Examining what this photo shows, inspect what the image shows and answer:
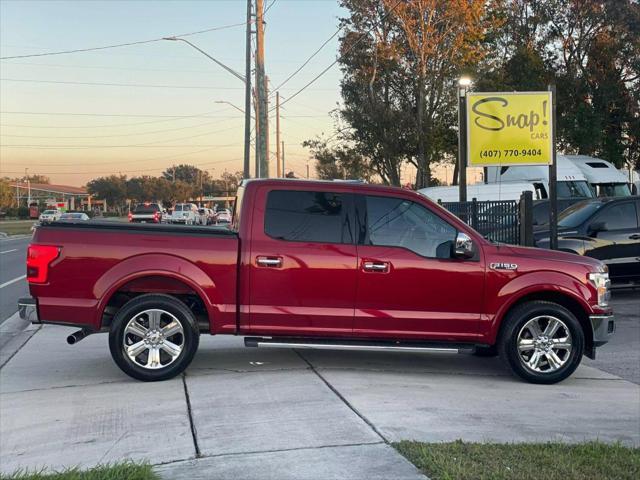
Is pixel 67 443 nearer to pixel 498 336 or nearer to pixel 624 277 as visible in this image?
pixel 498 336

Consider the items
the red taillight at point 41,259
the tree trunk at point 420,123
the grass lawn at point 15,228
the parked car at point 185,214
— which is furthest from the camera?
the parked car at point 185,214

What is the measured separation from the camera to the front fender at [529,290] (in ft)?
24.3

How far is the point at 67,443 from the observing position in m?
5.51

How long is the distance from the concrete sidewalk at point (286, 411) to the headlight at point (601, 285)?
2.87ft

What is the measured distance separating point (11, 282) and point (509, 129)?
12.0 metres

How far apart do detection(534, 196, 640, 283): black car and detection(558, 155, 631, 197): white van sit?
1538cm

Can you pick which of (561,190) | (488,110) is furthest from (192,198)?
(488,110)

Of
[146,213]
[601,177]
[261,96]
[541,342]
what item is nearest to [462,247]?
[541,342]

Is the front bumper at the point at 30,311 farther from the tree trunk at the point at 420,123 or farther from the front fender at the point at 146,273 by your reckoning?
the tree trunk at the point at 420,123

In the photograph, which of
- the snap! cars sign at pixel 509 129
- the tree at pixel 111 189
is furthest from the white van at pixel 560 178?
the tree at pixel 111 189

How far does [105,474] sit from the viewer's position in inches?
177

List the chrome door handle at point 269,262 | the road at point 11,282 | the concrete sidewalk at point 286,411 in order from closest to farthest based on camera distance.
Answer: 1. the concrete sidewalk at point 286,411
2. the chrome door handle at point 269,262
3. the road at point 11,282

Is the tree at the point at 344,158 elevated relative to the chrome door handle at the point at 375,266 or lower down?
elevated

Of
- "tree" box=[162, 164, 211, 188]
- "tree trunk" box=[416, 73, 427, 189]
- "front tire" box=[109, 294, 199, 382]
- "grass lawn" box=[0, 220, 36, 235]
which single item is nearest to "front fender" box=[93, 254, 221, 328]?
"front tire" box=[109, 294, 199, 382]
